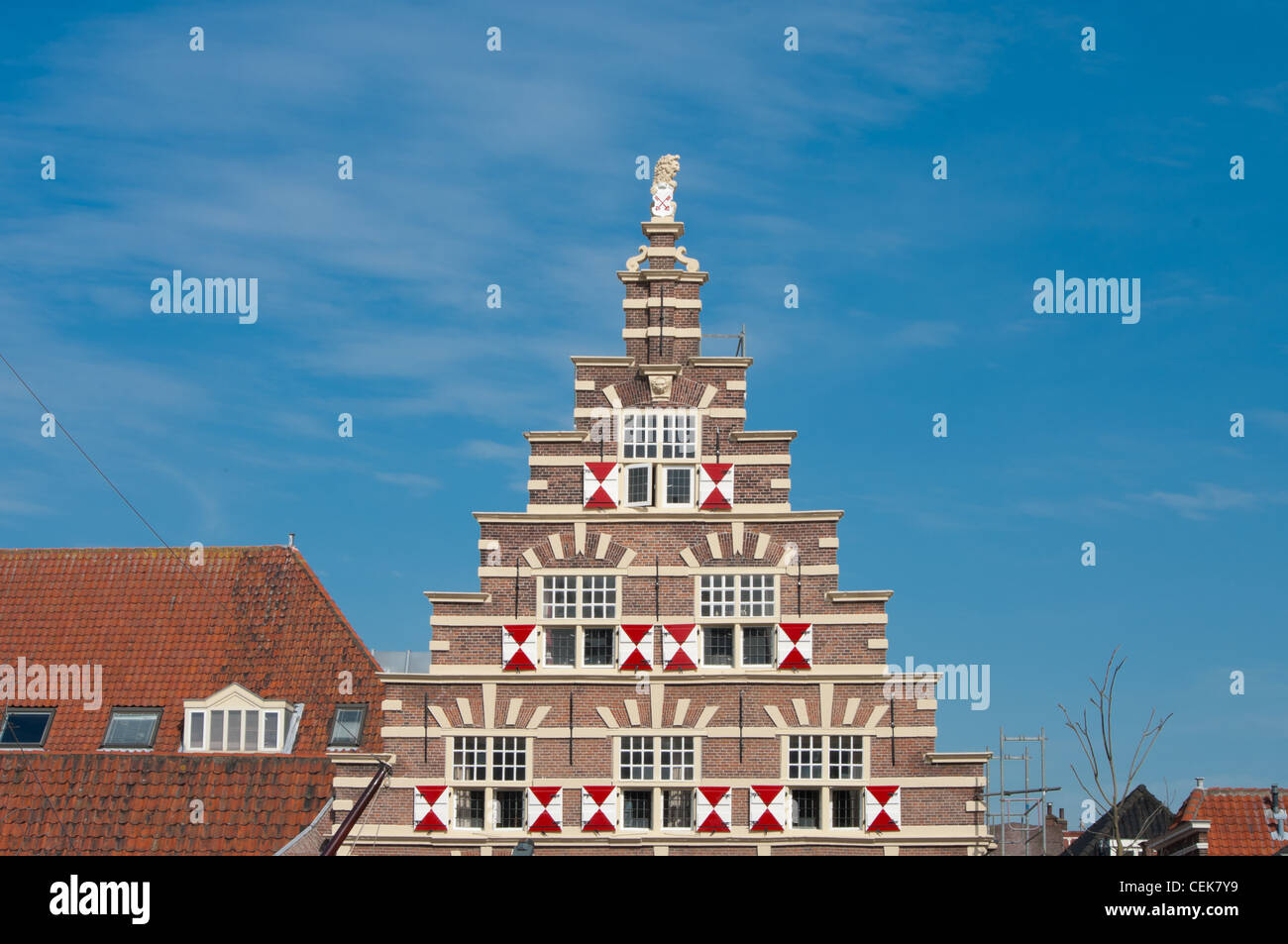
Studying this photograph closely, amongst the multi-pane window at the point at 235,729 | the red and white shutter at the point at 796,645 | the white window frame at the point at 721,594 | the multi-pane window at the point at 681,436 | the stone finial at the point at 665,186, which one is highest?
the stone finial at the point at 665,186

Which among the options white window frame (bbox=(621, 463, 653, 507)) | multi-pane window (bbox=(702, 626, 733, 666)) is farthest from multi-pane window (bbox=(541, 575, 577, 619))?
multi-pane window (bbox=(702, 626, 733, 666))

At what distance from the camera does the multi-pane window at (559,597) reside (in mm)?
26812

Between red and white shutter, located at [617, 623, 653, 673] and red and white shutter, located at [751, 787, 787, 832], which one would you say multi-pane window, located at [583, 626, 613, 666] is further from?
red and white shutter, located at [751, 787, 787, 832]

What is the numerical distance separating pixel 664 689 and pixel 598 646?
1.40 m

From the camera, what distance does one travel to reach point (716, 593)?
2680cm

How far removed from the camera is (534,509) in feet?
89.2

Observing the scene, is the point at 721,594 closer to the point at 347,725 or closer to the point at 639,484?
the point at 639,484

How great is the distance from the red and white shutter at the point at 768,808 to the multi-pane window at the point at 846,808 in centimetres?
91

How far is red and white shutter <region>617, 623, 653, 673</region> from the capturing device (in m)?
26.4

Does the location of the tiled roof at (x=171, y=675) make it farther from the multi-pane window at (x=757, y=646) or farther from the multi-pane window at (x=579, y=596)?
the multi-pane window at (x=757, y=646)

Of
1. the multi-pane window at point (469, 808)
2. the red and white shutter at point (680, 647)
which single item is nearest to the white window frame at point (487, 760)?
the multi-pane window at point (469, 808)
